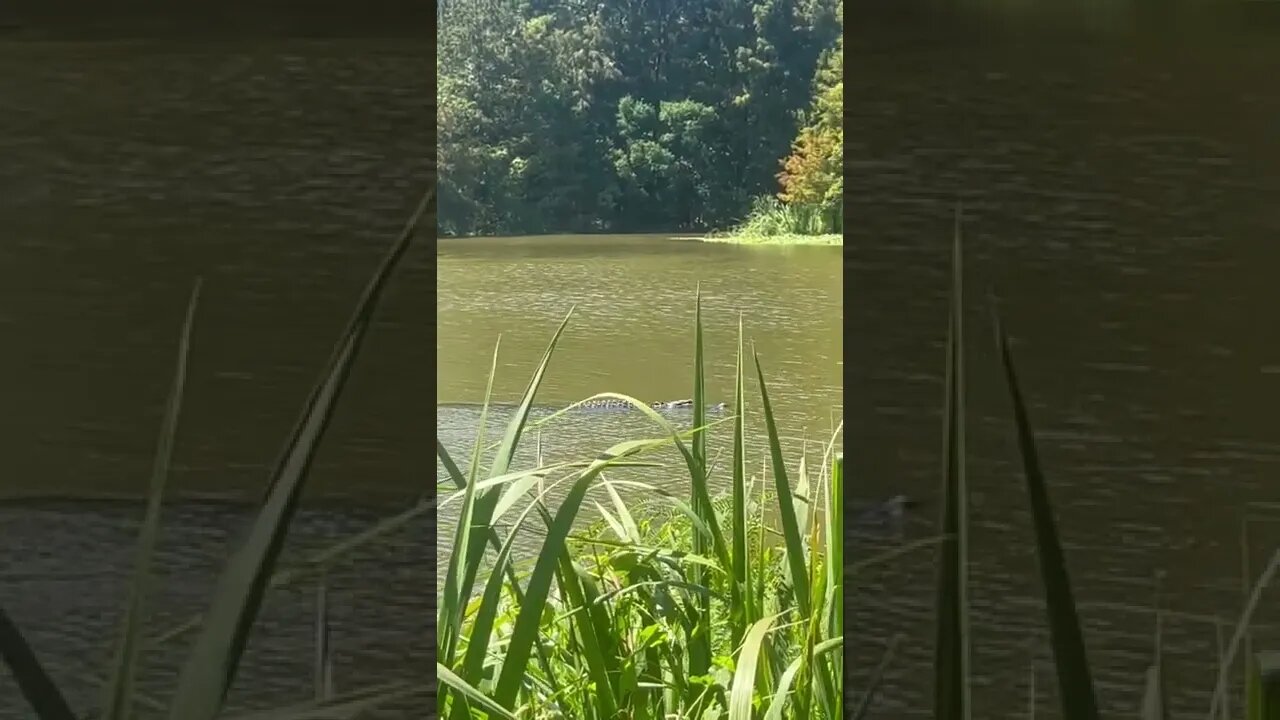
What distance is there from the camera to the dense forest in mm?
812

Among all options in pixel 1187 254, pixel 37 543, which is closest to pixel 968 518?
pixel 1187 254

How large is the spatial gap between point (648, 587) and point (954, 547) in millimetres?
258

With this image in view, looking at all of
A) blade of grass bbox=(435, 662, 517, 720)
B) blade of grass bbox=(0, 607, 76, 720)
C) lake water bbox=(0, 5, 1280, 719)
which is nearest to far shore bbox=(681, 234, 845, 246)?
lake water bbox=(0, 5, 1280, 719)

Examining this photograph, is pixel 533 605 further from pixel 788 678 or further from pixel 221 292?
pixel 221 292

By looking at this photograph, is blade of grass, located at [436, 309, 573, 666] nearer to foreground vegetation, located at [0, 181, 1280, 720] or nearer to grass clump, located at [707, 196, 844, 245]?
foreground vegetation, located at [0, 181, 1280, 720]

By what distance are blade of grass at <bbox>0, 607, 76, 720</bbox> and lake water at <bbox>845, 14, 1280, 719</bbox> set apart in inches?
22.6

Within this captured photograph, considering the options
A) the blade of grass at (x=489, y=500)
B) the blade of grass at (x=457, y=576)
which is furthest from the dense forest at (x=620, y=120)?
the blade of grass at (x=457, y=576)

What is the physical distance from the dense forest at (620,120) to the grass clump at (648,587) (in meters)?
0.11

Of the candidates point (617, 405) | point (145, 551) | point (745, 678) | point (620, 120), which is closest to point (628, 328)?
point (617, 405)

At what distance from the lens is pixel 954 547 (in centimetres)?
72

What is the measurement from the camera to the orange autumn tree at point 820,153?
0.81 m

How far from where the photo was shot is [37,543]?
744 mm

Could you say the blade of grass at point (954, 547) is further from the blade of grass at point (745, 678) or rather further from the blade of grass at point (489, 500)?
the blade of grass at point (489, 500)

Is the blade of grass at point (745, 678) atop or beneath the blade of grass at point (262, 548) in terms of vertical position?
beneath
